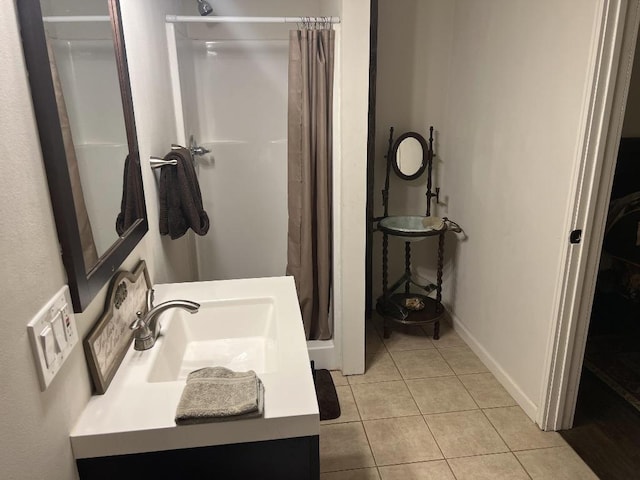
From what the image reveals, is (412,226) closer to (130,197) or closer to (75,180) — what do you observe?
(130,197)

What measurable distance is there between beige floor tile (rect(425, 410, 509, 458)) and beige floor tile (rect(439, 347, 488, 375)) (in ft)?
1.23

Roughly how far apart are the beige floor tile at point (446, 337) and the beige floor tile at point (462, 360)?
5cm

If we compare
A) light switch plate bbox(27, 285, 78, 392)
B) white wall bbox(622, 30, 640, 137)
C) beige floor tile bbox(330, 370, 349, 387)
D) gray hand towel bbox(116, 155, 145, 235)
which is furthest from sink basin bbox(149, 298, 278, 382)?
white wall bbox(622, 30, 640, 137)

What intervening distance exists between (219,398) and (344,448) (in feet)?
3.95

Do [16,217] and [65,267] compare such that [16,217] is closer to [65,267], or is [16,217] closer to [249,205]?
[65,267]

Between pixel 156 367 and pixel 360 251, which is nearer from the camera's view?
pixel 156 367

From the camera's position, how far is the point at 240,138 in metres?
2.93

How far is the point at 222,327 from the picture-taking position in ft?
5.17

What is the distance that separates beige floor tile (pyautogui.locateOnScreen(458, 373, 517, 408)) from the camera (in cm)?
232

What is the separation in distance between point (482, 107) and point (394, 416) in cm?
168

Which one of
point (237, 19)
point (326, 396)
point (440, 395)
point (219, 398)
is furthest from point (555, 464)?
point (237, 19)

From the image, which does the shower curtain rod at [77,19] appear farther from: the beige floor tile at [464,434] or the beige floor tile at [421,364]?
the beige floor tile at [421,364]

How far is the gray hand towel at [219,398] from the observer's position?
3.19 ft

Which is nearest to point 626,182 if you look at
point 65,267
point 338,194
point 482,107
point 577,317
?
point 482,107
